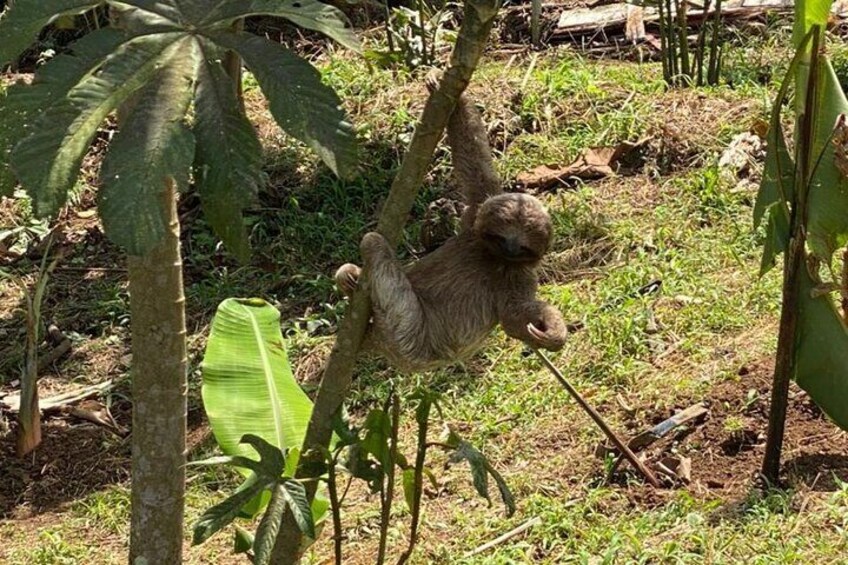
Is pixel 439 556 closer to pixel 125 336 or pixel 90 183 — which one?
pixel 125 336

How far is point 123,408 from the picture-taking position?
7500mm

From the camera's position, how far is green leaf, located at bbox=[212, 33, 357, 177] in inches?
113

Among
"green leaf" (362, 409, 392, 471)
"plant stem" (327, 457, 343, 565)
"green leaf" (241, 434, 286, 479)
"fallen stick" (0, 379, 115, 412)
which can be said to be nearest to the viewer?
"green leaf" (241, 434, 286, 479)

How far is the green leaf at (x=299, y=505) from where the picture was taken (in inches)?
148

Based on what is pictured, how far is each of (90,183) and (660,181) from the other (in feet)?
14.2

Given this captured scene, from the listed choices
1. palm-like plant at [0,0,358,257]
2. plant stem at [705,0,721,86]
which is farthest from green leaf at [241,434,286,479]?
plant stem at [705,0,721,86]

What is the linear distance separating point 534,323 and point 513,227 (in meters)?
0.54

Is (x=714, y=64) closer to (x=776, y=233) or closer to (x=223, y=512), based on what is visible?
(x=776, y=233)

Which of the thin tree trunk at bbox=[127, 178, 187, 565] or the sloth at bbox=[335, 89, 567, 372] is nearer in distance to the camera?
the thin tree trunk at bbox=[127, 178, 187, 565]

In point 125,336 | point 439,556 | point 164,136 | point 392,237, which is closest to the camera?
point 164,136

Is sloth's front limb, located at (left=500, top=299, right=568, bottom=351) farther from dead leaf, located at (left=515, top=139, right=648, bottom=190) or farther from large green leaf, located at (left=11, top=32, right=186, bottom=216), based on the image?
dead leaf, located at (left=515, top=139, right=648, bottom=190)

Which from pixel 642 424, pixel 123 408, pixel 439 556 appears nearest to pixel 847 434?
pixel 642 424

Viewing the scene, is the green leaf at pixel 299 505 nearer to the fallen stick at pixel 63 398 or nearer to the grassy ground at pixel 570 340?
the grassy ground at pixel 570 340

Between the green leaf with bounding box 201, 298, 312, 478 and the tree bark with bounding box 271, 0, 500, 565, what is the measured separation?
33.6 inches
